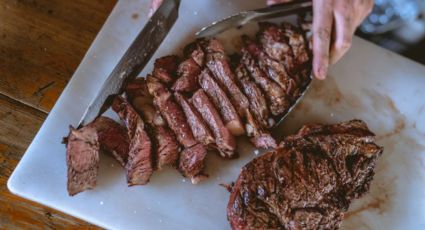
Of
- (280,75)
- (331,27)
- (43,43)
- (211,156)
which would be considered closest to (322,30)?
(331,27)

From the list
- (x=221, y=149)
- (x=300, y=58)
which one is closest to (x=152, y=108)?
(x=221, y=149)

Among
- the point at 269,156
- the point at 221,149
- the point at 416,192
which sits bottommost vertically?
the point at 221,149

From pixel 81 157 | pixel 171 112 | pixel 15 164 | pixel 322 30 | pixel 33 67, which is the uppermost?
pixel 322 30

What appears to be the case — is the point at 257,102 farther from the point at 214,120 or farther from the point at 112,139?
the point at 112,139

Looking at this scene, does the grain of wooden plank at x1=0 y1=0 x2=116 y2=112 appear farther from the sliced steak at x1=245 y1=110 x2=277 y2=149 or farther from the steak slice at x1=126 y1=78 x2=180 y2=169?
the sliced steak at x1=245 y1=110 x2=277 y2=149

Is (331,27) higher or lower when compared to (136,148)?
higher

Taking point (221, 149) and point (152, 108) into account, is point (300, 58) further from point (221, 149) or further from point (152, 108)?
point (152, 108)

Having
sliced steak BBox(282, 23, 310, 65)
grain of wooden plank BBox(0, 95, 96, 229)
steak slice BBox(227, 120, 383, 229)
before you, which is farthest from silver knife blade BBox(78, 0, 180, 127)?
steak slice BBox(227, 120, 383, 229)
